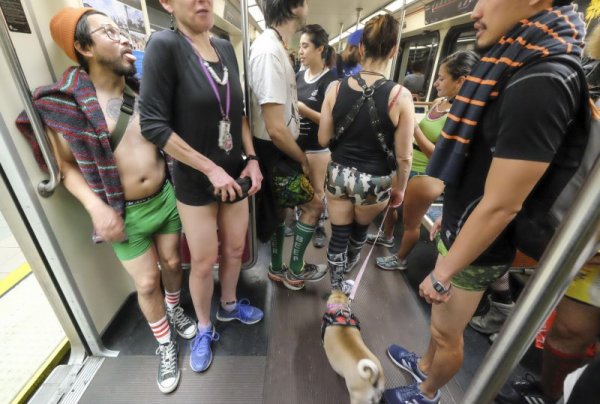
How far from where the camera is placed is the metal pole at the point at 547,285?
34cm

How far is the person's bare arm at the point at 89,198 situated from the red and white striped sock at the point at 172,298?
0.61 metres

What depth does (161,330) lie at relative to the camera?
157 centimetres

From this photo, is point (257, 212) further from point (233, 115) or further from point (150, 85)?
point (150, 85)

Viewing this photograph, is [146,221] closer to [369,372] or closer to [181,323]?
[181,323]

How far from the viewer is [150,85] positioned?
3.50 ft

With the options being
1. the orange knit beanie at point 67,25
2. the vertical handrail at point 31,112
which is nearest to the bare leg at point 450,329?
the vertical handrail at point 31,112

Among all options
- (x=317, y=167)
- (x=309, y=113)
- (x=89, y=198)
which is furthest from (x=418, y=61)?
(x=89, y=198)

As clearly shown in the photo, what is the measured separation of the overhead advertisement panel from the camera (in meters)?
4.12

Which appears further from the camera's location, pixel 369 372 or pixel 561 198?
pixel 369 372

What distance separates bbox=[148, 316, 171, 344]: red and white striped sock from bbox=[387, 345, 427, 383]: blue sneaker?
54.1 inches

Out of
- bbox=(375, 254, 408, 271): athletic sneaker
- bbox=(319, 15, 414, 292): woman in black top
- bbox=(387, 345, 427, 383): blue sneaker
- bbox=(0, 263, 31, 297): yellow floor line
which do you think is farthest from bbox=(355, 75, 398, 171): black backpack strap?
bbox=(0, 263, 31, 297): yellow floor line

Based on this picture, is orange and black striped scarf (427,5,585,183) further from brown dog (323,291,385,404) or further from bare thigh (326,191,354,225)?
brown dog (323,291,385,404)

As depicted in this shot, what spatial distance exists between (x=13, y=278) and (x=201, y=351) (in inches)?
78.4

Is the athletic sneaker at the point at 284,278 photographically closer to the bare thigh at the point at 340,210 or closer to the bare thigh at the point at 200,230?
the bare thigh at the point at 340,210
